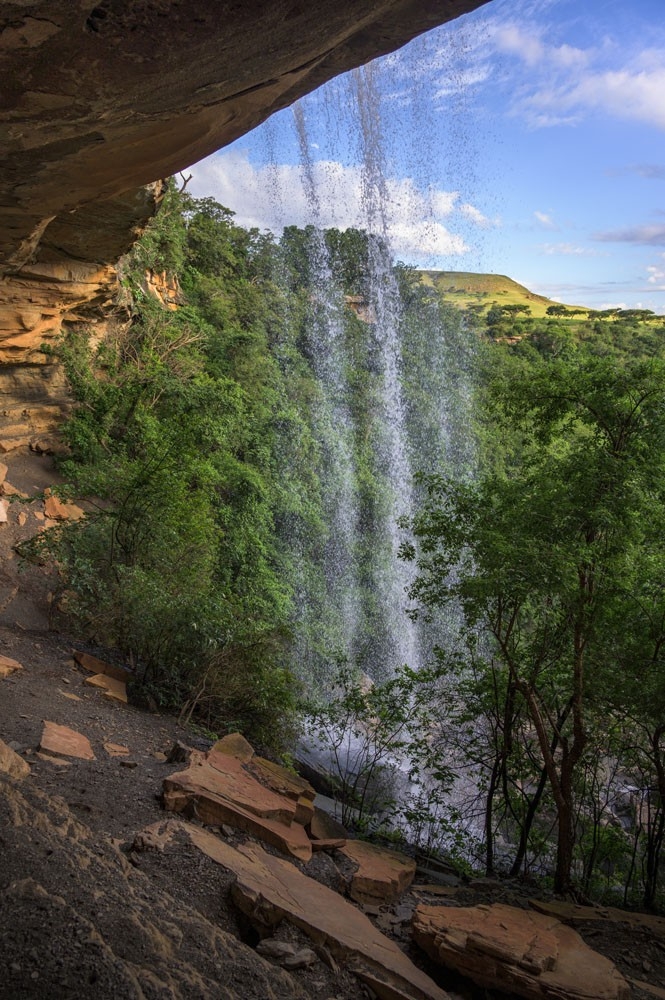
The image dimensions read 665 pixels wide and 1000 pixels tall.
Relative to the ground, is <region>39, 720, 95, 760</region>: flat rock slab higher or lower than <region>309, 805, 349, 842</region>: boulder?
higher

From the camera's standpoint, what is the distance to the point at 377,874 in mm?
5480

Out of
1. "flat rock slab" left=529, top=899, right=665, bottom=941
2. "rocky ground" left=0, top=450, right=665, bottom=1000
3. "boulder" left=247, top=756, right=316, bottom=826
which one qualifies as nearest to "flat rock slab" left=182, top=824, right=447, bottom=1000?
"rocky ground" left=0, top=450, right=665, bottom=1000

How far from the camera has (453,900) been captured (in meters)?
5.68

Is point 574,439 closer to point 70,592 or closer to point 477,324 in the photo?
point 70,592

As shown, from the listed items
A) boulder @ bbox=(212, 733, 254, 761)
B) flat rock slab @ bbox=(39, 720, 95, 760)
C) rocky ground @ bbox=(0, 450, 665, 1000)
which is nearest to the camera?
rocky ground @ bbox=(0, 450, 665, 1000)

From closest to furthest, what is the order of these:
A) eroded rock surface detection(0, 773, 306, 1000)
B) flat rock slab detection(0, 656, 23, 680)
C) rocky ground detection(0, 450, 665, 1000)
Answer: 1. eroded rock surface detection(0, 773, 306, 1000)
2. rocky ground detection(0, 450, 665, 1000)
3. flat rock slab detection(0, 656, 23, 680)

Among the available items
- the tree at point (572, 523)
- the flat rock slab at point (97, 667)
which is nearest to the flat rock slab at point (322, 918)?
the tree at point (572, 523)

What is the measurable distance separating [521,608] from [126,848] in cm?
426

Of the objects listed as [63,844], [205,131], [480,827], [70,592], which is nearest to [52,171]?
[205,131]

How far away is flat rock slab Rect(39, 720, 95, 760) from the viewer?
5242mm

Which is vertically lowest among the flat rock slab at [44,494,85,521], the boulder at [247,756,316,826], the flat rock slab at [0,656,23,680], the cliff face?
the boulder at [247,756,316,826]

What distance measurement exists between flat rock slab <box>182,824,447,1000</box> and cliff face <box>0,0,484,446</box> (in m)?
4.28

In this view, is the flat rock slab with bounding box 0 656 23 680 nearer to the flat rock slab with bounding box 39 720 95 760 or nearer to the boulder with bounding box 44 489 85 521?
the flat rock slab with bounding box 39 720 95 760

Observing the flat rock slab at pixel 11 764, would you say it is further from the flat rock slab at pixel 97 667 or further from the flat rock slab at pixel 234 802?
the flat rock slab at pixel 97 667
